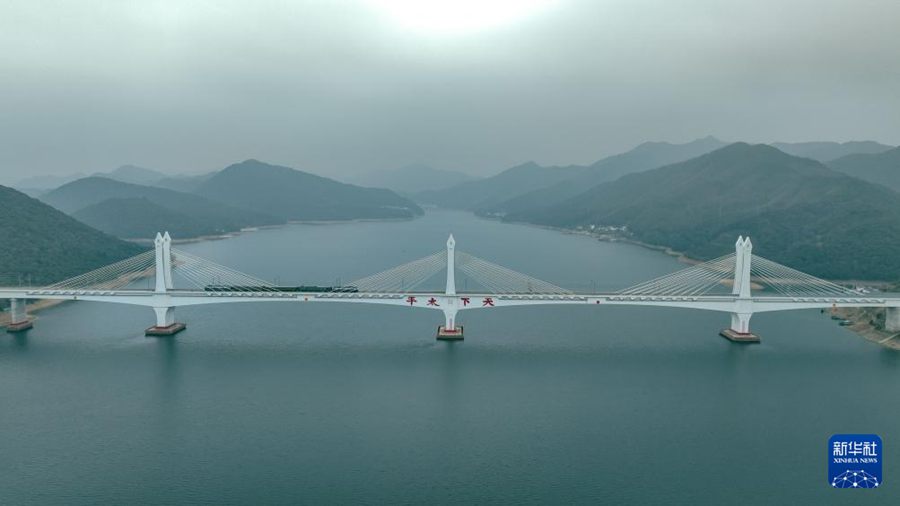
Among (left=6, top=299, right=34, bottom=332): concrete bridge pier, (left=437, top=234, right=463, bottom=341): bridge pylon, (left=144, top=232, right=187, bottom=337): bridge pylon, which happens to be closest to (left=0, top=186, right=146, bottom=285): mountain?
(left=6, top=299, right=34, bottom=332): concrete bridge pier

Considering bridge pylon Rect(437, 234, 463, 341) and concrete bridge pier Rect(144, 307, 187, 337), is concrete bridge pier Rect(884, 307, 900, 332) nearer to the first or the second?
bridge pylon Rect(437, 234, 463, 341)

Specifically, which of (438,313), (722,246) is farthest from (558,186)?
(438,313)

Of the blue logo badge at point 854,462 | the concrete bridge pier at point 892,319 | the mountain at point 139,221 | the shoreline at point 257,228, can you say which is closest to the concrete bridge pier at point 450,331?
the blue logo badge at point 854,462

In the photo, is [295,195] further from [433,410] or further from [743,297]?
[433,410]

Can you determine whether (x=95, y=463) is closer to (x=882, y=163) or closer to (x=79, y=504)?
(x=79, y=504)

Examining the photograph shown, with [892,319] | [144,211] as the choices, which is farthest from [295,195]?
[892,319]

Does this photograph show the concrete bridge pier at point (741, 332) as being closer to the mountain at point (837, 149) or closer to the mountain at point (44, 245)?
the mountain at point (44, 245)
